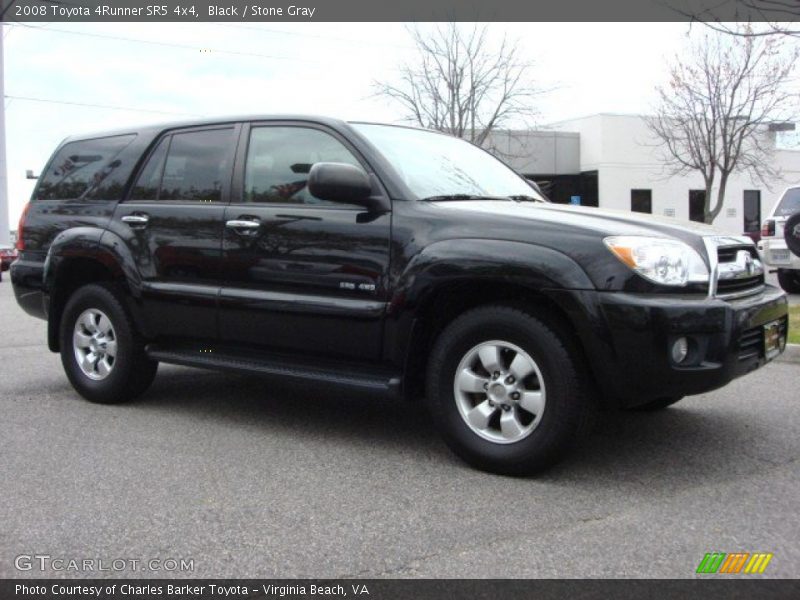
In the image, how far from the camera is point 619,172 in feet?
114

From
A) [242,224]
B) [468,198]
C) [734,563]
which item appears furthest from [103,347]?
[734,563]

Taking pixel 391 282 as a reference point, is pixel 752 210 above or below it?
below

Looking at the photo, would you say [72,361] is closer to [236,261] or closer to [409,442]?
[236,261]

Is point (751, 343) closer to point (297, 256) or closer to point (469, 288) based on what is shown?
point (469, 288)

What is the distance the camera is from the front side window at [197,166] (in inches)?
203

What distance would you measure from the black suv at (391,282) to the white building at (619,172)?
2899cm

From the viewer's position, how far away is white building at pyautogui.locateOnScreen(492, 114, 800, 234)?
34438mm

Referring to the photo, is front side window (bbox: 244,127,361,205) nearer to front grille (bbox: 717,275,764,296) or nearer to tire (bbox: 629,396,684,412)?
front grille (bbox: 717,275,764,296)

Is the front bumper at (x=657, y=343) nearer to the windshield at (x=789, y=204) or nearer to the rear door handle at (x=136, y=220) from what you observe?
the rear door handle at (x=136, y=220)

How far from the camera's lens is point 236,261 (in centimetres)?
488

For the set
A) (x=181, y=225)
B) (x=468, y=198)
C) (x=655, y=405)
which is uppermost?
(x=468, y=198)

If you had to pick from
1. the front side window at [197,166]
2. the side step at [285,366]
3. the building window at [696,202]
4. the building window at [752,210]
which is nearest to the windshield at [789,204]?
the front side window at [197,166]

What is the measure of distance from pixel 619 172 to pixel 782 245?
933 inches

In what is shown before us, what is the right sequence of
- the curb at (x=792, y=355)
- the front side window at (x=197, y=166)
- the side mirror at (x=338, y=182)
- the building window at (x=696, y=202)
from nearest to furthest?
the side mirror at (x=338, y=182) < the front side window at (x=197, y=166) < the curb at (x=792, y=355) < the building window at (x=696, y=202)
